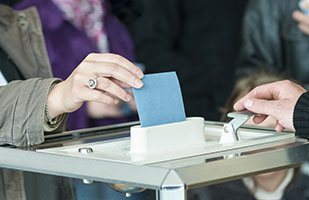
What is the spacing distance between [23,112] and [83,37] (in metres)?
0.98

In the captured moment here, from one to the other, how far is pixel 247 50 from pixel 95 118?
0.76 metres

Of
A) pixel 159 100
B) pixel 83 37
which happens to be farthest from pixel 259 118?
pixel 83 37

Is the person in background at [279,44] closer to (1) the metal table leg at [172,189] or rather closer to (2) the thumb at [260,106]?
(2) the thumb at [260,106]

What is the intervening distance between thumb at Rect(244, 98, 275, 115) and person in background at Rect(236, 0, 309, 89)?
1.34 m

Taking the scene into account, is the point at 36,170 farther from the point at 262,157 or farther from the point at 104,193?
the point at 262,157

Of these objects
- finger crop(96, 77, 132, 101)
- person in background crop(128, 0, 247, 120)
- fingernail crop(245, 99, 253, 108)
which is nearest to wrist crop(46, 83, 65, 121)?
finger crop(96, 77, 132, 101)

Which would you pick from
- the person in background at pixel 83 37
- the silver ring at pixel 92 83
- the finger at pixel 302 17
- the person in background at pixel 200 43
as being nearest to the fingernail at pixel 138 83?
the silver ring at pixel 92 83

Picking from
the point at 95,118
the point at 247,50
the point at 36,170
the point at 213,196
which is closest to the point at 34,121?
the point at 36,170

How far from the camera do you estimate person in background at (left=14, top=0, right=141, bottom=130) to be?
1.83 m

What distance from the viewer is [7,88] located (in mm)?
1047

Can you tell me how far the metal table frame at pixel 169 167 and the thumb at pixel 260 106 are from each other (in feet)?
0.39

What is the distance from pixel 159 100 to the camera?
85cm

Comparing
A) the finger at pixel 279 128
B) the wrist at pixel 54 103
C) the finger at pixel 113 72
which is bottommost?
the finger at pixel 279 128

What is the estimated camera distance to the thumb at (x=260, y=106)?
938mm
